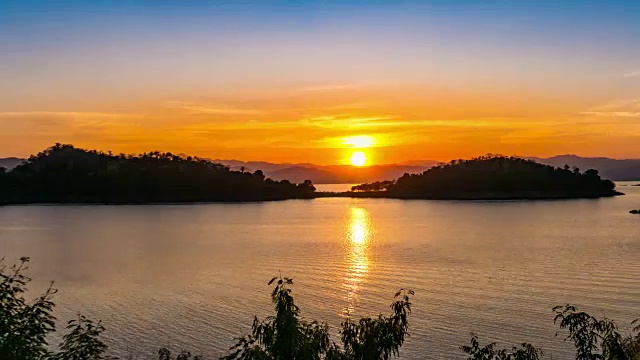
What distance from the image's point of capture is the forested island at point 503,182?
153 meters

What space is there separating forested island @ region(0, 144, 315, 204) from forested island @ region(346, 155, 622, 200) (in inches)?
1441

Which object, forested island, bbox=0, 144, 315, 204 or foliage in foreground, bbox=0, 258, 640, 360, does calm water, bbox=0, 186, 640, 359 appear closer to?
foliage in foreground, bbox=0, 258, 640, 360

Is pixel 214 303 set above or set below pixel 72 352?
below

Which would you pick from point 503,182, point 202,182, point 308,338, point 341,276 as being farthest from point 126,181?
point 308,338

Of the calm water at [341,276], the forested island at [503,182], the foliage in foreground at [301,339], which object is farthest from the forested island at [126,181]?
the foliage in foreground at [301,339]

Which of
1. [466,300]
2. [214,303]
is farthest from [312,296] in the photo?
[466,300]

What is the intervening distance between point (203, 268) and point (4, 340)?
31.9 m

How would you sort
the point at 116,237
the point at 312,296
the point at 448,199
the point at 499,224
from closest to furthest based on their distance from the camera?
the point at 312,296
the point at 116,237
the point at 499,224
the point at 448,199

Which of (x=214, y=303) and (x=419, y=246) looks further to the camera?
(x=419, y=246)

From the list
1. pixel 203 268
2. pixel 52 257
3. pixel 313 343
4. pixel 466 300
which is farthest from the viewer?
pixel 52 257

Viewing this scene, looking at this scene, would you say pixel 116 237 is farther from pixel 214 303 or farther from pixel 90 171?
pixel 90 171

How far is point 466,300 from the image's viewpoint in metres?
27.9

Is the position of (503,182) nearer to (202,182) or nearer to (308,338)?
(202,182)

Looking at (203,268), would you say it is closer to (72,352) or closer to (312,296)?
(312,296)
